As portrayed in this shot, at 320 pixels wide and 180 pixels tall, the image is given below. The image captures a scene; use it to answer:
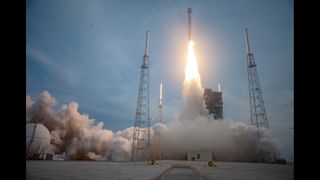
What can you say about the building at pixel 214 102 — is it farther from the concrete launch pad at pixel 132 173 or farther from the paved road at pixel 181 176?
the paved road at pixel 181 176

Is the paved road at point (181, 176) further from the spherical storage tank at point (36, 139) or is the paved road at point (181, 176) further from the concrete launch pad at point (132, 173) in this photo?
the spherical storage tank at point (36, 139)

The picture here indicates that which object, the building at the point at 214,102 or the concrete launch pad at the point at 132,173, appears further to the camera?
the building at the point at 214,102

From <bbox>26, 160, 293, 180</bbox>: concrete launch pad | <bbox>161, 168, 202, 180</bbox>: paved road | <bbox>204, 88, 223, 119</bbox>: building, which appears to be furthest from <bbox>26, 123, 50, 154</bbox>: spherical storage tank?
<bbox>204, 88, 223, 119</bbox>: building

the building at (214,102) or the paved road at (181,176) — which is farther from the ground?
the building at (214,102)

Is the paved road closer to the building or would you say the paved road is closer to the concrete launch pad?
the concrete launch pad

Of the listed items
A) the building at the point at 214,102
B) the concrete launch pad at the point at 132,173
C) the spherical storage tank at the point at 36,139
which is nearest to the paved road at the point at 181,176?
the concrete launch pad at the point at 132,173

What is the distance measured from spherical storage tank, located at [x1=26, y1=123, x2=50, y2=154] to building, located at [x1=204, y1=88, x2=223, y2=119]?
46.5 m

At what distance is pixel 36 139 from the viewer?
6241 centimetres

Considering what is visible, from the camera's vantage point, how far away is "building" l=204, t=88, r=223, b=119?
8331cm

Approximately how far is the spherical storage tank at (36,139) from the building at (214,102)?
46.5 meters

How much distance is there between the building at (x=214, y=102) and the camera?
83312 mm

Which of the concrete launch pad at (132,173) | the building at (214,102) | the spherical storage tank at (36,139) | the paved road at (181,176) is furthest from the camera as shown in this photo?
the building at (214,102)

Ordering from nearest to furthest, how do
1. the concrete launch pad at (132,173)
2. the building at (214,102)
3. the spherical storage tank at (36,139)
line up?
the concrete launch pad at (132,173)
the spherical storage tank at (36,139)
the building at (214,102)
